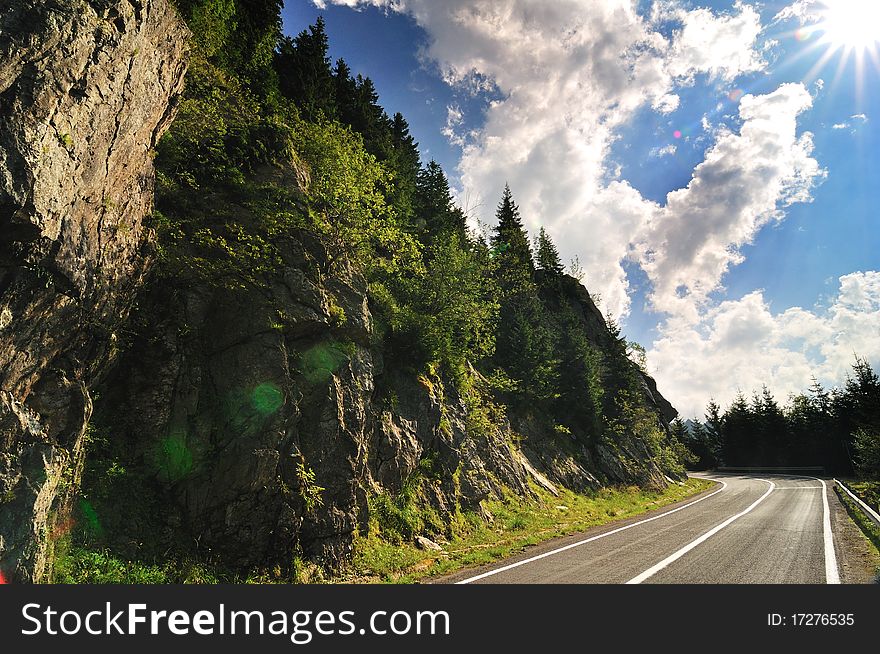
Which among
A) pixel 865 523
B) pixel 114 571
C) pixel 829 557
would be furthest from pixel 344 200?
pixel 865 523

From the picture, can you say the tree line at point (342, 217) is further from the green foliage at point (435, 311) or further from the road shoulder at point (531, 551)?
the road shoulder at point (531, 551)

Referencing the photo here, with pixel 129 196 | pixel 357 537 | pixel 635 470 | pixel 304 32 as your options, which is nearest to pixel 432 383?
pixel 357 537

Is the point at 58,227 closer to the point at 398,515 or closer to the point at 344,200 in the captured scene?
the point at 344,200

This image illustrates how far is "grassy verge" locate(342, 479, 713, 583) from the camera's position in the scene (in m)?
10.1

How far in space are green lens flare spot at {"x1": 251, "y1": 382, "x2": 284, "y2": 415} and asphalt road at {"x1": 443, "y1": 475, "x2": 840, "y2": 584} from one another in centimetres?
592

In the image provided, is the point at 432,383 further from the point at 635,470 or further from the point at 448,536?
the point at 635,470

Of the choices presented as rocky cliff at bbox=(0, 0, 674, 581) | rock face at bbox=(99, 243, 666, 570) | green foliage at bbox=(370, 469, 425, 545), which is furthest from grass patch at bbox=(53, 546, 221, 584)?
green foliage at bbox=(370, 469, 425, 545)

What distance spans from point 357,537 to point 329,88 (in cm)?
2920

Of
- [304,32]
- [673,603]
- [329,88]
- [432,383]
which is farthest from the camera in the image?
[304,32]

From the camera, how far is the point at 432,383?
59.3 feet

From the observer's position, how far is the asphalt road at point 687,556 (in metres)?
7.84

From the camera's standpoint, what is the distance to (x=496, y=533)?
14.7 meters

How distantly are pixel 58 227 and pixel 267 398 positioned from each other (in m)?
5.37

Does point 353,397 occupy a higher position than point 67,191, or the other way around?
point 67,191
